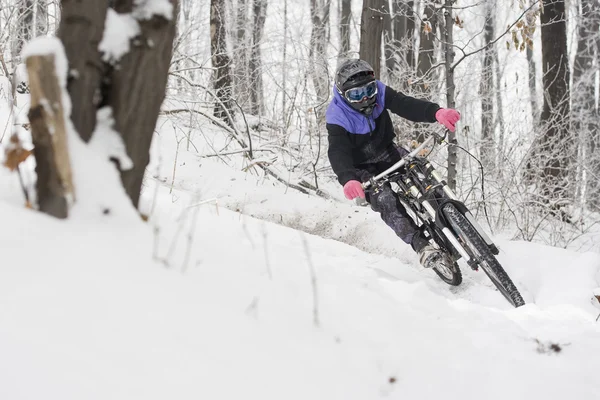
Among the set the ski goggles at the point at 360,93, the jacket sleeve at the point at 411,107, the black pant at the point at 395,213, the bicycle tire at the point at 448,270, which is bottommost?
the bicycle tire at the point at 448,270

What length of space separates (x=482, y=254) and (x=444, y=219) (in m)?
0.35

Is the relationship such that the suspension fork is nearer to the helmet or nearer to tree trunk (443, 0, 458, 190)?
the helmet

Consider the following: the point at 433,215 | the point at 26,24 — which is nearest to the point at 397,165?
the point at 433,215

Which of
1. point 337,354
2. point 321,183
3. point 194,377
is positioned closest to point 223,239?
point 337,354

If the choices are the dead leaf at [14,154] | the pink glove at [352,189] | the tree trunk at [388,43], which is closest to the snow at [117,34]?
the dead leaf at [14,154]

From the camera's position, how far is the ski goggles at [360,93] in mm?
4090

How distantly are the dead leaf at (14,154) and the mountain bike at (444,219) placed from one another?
7.53 feet

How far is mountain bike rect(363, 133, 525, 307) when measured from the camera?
366cm

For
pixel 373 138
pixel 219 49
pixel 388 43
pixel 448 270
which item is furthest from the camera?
pixel 219 49

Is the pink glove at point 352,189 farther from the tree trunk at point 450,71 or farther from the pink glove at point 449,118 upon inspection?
the tree trunk at point 450,71

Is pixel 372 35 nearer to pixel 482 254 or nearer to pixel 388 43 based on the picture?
pixel 388 43

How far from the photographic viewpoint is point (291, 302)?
2076 mm

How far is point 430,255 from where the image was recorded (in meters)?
3.92

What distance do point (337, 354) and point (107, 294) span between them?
0.76 m
